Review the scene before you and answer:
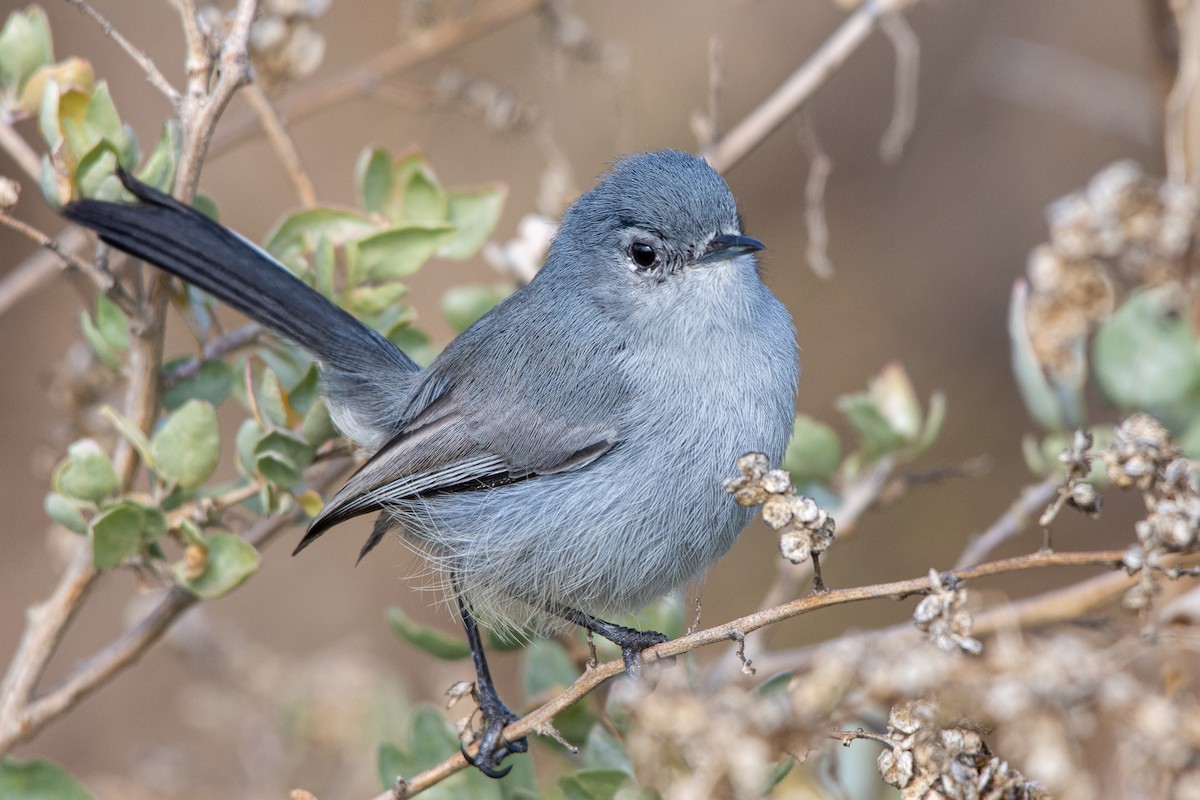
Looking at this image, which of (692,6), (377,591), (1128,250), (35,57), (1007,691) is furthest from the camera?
(692,6)

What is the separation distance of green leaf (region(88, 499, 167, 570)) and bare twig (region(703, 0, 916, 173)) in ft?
5.26

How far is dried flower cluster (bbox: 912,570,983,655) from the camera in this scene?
1326 mm

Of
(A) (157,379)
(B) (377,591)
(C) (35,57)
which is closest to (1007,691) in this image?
(A) (157,379)

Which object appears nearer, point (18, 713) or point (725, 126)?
point (18, 713)

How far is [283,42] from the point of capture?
270 cm

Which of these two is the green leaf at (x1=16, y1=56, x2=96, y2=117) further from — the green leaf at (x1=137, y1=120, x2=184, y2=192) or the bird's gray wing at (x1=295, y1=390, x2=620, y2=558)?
the bird's gray wing at (x1=295, y1=390, x2=620, y2=558)

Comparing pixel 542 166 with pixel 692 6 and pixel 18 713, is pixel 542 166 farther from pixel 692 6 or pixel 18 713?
pixel 18 713

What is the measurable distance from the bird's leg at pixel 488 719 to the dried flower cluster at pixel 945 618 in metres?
1.08

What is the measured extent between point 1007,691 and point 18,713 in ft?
6.27

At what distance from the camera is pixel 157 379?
7.69 ft

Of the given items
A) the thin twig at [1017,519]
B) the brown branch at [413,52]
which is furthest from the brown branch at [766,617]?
the brown branch at [413,52]

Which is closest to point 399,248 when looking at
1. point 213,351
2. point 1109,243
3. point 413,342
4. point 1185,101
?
point 413,342

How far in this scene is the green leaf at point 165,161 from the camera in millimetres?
2242

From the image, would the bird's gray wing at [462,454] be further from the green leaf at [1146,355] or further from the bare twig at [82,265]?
the green leaf at [1146,355]
